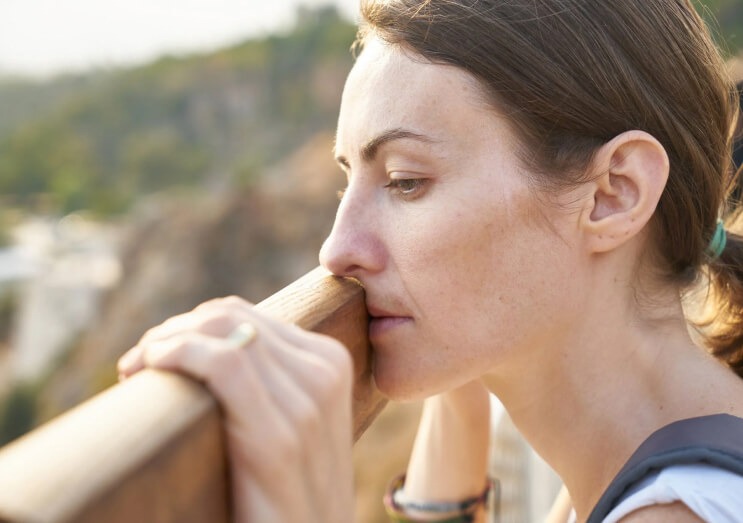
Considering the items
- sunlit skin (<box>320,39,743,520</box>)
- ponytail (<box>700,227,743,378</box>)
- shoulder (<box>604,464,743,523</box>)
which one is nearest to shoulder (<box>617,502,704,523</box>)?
shoulder (<box>604,464,743,523</box>)

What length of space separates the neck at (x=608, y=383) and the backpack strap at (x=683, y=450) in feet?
0.21

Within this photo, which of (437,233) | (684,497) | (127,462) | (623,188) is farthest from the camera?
(623,188)

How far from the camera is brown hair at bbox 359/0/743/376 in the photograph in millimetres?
1120

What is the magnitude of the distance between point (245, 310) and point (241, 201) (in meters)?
20.2

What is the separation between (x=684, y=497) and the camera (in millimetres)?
966

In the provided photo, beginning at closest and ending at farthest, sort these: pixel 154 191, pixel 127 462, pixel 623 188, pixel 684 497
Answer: pixel 127 462 → pixel 684 497 → pixel 623 188 → pixel 154 191

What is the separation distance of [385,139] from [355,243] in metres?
0.15

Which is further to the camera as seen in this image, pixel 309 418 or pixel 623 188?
pixel 623 188

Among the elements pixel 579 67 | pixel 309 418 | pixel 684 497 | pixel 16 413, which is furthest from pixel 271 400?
pixel 16 413

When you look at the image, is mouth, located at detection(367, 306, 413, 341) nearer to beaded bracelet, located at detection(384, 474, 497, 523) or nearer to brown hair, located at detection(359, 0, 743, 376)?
brown hair, located at detection(359, 0, 743, 376)

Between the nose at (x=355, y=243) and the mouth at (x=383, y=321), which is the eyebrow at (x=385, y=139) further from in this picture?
the mouth at (x=383, y=321)

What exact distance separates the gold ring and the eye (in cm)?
52

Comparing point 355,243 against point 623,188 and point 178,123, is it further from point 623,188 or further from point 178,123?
point 178,123

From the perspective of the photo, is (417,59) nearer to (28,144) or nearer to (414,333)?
(414,333)
